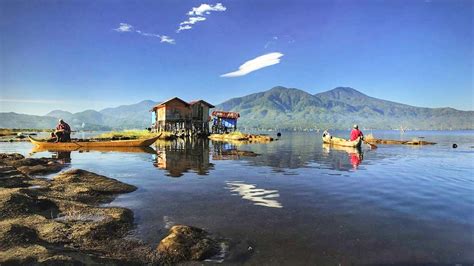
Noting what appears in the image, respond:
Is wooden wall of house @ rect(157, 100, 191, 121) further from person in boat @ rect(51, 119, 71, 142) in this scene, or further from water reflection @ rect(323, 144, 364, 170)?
water reflection @ rect(323, 144, 364, 170)

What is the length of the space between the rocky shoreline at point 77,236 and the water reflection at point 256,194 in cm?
371

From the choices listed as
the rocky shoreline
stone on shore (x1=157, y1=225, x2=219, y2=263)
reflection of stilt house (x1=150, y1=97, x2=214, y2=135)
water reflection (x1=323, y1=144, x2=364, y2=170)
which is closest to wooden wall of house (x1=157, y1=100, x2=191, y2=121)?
reflection of stilt house (x1=150, y1=97, x2=214, y2=135)

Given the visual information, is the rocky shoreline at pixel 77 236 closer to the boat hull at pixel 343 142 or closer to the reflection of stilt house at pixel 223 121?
the boat hull at pixel 343 142

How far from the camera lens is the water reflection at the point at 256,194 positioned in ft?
34.9

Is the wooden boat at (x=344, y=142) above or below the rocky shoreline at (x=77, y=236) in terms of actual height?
above

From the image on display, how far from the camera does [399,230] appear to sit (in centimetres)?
796

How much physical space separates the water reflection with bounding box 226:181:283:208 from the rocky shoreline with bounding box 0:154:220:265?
3.71m

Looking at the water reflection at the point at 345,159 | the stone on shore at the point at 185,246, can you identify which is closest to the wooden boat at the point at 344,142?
the water reflection at the point at 345,159

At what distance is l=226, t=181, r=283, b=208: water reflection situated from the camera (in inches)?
419

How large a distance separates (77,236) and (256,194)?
6942mm

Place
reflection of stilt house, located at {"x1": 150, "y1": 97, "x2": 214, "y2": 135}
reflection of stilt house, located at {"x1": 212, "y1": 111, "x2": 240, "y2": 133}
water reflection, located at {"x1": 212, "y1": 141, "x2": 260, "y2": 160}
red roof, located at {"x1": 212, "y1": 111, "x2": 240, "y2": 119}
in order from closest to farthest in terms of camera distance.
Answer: water reflection, located at {"x1": 212, "y1": 141, "x2": 260, "y2": 160} < reflection of stilt house, located at {"x1": 150, "y1": 97, "x2": 214, "y2": 135} < red roof, located at {"x1": 212, "y1": 111, "x2": 240, "y2": 119} < reflection of stilt house, located at {"x1": 212, "y1": 111, "x2": 240, "y2": 133}

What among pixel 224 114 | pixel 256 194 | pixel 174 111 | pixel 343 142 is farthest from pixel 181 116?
pixel 256 194

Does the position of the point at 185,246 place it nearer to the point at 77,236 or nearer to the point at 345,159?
the point at 77,236

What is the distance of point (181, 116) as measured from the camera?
65.3 meters
